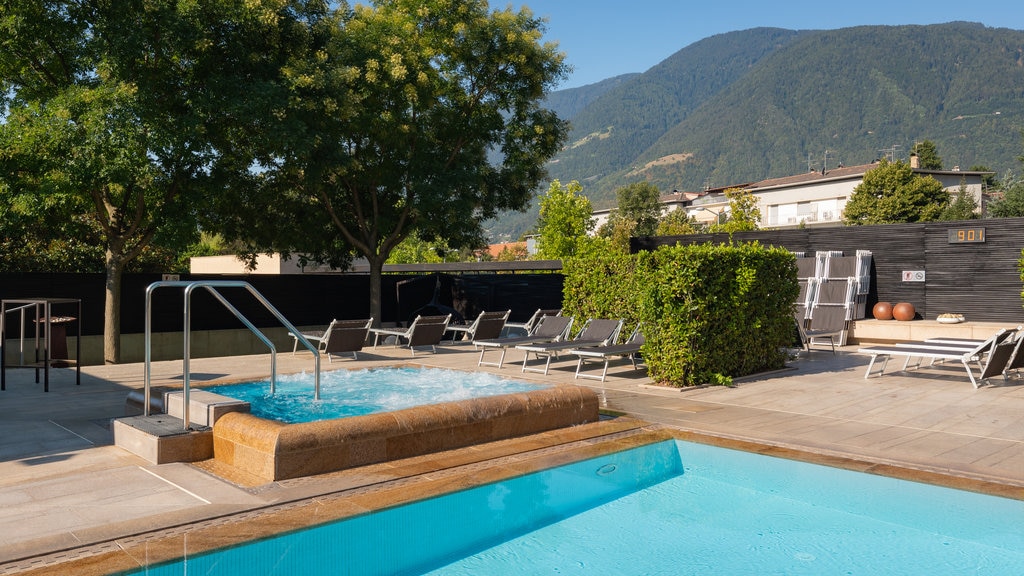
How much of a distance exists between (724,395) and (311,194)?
1200 centimetres

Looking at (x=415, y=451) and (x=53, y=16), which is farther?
(x=53, y=16)

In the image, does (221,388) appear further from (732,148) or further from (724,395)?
(732,148)

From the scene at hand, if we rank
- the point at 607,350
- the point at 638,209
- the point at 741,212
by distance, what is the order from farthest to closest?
the point at 638,209 < the point at 741,212 < the point at 607,350

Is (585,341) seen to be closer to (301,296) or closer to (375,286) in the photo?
(375,286)

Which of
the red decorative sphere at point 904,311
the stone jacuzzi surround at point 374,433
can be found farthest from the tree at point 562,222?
the stone jacuzzi surround at point 374,433

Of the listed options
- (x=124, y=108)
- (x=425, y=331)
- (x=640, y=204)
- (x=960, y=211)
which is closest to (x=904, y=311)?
(x=425, y=331)

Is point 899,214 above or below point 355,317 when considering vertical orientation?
above

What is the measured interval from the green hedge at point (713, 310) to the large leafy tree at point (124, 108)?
321 inches

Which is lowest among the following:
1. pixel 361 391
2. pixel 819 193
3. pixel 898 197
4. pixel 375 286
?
pixel 361 391

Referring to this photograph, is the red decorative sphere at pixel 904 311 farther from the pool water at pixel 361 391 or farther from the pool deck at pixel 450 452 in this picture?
the pool water at pixel 361 391

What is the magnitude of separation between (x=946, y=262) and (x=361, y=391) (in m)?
14.0

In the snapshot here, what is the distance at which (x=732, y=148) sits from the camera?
18175 centimetres

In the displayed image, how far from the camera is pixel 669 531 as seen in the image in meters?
4.96

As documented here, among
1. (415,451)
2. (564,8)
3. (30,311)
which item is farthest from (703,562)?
(564,8)
